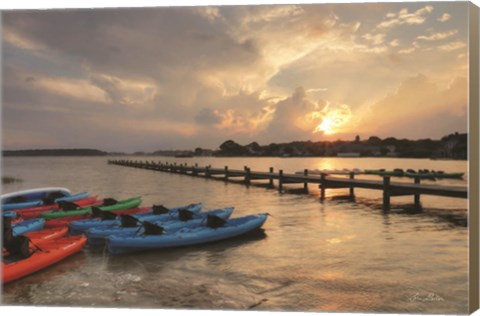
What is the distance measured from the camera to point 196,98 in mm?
12055

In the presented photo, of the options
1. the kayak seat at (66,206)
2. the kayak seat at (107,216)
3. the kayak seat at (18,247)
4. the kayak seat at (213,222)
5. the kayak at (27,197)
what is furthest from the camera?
the kayak at (27,197)

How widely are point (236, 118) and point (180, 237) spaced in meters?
3.37

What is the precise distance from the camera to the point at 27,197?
18.4m

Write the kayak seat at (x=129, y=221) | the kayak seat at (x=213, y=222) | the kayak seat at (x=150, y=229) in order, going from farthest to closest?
the kayak seat at (x=213, y=222) → the kayak seat at (x=129, y=221) → the kayak seat at (x=150, y=229)

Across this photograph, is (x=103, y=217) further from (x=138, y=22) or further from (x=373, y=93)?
(x=373, y=93)

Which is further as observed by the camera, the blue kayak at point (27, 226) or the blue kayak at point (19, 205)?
the blue kayak at point (19, 205)

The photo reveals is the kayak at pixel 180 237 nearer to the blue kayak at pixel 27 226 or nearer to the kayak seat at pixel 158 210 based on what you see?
the kayak seat at pixel 158 210

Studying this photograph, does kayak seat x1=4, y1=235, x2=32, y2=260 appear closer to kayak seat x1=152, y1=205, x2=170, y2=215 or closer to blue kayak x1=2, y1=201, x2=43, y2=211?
kayak seat x1=152, y1=205, x2=170, y2=215

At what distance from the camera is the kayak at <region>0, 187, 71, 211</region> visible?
16.8 m

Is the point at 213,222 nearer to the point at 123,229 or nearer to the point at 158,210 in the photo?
the point at 123,229
